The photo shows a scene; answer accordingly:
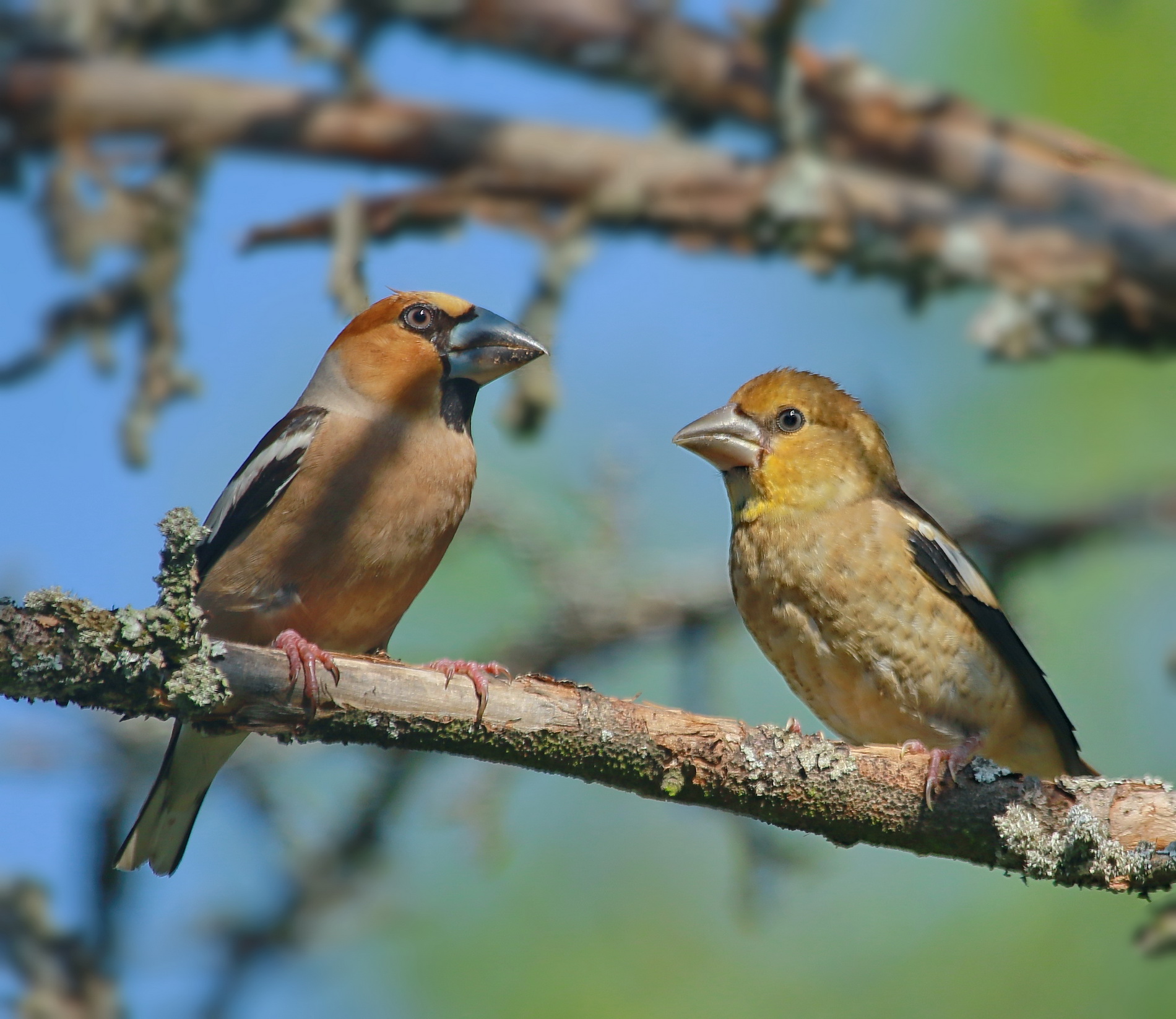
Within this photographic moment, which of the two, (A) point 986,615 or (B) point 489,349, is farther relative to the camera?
(B) point 489,349

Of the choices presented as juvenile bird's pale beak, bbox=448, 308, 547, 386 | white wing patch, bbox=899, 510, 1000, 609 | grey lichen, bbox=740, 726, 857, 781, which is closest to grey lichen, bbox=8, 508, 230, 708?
grey lichen, bbox=740, 726, 857, 781

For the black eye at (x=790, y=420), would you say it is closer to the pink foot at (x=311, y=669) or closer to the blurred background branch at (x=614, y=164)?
the blurred background branch at (x=614, y=164)

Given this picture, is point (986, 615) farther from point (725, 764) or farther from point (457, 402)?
point (457, 402)

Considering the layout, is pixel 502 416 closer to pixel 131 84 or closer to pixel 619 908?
pixel 131 84

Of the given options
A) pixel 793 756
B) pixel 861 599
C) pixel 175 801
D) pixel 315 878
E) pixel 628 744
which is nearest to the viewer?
pixel 628 744

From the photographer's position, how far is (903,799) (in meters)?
3.59

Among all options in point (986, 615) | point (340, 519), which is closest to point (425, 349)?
point (340, 519)

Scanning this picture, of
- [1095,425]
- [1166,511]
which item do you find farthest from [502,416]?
[1095,425]

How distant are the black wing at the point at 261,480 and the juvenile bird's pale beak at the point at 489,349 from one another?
22.8 inches

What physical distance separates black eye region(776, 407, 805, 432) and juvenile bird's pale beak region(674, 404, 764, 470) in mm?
90

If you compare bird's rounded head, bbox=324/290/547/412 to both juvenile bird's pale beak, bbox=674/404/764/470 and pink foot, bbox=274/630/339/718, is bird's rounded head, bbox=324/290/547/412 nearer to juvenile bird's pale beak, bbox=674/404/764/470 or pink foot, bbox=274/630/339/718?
juvenile bird's pale beak, bbox=674/404/764/470

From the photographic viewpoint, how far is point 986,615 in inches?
178

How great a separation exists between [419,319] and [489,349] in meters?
0.35

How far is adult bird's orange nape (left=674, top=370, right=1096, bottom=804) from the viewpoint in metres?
4.34
